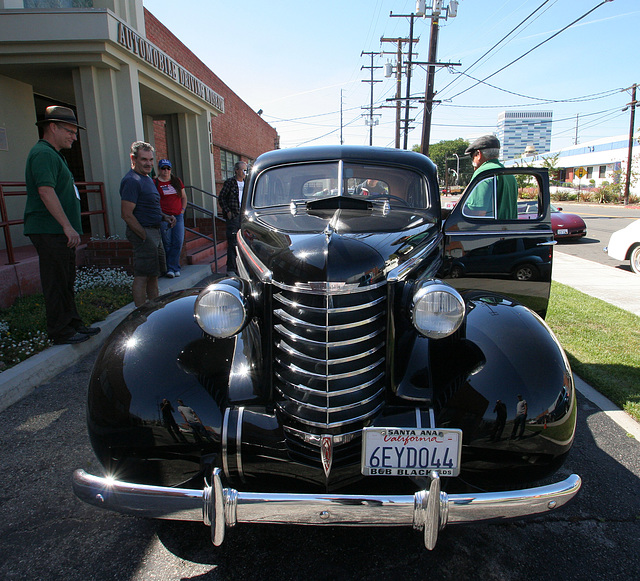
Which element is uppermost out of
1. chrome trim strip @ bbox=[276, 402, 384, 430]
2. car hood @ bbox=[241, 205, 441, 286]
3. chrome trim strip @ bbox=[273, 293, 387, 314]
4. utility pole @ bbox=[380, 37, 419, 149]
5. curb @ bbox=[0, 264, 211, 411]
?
utility pole @ bbox=[380, 37, 419, 149]

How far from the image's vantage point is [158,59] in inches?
320

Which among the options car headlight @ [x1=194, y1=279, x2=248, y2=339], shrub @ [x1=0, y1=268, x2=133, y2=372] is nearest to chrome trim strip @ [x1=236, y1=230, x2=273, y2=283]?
car headlight @ [x1=194, y1=279, x2=248, y2=339]

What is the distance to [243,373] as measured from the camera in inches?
75.6

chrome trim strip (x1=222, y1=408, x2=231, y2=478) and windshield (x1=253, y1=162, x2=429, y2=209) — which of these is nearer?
chrome trim strip (x1=222, y1=408, x2=231, y2=478)

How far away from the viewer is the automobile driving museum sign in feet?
22.9

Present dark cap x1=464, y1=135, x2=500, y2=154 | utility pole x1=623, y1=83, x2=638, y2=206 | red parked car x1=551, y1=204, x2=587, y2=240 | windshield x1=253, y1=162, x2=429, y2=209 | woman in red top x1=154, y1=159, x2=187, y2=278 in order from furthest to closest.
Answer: utility pole x1=623, y1=83, x2=638, y2=206, red parked car x1=551, y1=204, x2=587, y2=240, woman in red top x1=154, y1=159, x2=187, y2=278, dark cap x1=464, y1=135, x2=500, y2=154, windshield x1=253, y1=162, x2=429, y2=209

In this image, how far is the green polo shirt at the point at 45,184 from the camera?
139 inches

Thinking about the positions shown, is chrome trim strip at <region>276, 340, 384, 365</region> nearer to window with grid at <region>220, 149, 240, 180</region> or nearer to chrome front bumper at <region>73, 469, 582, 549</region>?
chrome front bumper at <region>73, 469, 582, 549</region>

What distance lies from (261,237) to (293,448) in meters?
1.11

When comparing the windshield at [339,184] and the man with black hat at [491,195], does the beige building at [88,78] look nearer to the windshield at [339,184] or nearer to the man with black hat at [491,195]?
the windshield at [339,184]

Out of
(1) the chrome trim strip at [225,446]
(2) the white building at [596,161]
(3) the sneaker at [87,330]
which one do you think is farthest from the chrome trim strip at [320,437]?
(2) the white building at [596,161]

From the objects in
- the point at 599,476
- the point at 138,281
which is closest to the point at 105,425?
the point at 599,476

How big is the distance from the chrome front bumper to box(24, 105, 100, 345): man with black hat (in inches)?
109

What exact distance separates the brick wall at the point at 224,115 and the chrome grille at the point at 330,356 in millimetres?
11100
